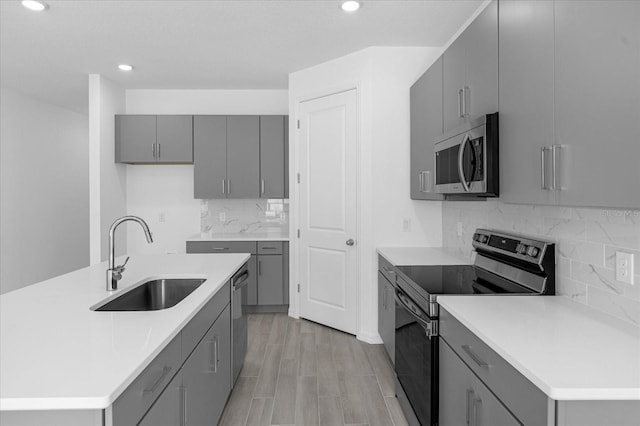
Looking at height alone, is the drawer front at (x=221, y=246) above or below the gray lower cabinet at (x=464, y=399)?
above

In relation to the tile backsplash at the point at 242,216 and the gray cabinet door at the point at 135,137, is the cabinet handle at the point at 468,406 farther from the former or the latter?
the gray cabinet door at the point at 135,137

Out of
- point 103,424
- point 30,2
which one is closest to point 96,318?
point 103,424

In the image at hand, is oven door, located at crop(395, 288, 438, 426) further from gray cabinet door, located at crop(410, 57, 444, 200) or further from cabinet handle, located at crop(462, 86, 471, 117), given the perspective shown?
cabinet handle, located at crop(462, 86, 471, 117)

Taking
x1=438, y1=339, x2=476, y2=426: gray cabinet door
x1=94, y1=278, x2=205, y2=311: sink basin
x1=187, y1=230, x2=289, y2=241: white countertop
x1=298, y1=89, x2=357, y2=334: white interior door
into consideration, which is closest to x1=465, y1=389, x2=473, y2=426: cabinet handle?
x1=438, y1=339, x2=476, y2=426: gray cabinet door

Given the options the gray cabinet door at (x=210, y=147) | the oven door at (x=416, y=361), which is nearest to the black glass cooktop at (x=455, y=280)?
the oven door at (x=416, y=361)

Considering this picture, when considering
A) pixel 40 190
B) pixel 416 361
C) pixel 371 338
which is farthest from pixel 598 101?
pixel 40 190

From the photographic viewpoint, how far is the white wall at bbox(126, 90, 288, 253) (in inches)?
198

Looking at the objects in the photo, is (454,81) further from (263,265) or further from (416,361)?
(263,265)

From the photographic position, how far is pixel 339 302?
12.6 ft

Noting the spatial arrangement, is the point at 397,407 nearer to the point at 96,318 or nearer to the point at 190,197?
the point at 96,318

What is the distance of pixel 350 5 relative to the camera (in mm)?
2809

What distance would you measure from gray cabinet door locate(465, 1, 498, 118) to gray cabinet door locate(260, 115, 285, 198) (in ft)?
9.12

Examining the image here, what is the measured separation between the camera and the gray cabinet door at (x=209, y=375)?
1629 millimetres

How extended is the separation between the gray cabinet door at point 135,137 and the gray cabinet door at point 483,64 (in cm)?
373
